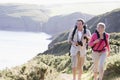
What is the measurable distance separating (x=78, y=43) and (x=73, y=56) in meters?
0.44

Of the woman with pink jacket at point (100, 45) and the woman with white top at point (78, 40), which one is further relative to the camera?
the woman with white top at point (78, 40)

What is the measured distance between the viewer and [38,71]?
10.9 m

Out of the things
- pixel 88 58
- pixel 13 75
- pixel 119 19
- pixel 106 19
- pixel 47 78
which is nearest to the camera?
pixel 13 75

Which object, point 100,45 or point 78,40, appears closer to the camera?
point 100,45

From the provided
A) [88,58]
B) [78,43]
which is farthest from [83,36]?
[88,58]

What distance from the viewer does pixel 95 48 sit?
10922 millimetres

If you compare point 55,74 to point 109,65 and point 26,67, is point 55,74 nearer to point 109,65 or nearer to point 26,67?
point 26,67

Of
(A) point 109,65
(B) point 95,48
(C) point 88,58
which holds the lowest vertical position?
(C) point 88,58

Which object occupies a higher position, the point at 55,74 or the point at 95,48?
the point at 95,48

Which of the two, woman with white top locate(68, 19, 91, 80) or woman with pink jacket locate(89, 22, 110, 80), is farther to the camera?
woman with white top locate(68, 19, 91, 80)

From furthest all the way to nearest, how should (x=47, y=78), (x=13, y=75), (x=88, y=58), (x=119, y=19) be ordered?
1. (x=119, y=19)
2. (x=88, y=58)
3. (x=47, y=78)
4. (x=13, y=75)

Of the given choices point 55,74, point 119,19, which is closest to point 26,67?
point 55,74

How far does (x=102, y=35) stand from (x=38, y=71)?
198cm

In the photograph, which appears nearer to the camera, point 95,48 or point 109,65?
point 95,48
